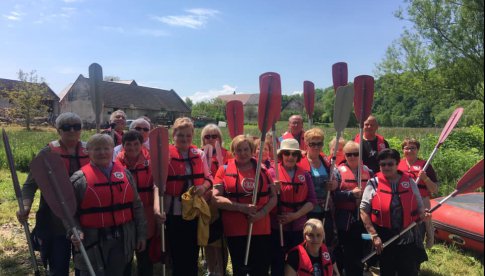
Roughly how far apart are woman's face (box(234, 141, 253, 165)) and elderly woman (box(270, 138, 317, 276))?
40cm

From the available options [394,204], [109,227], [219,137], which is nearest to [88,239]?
[109,227]

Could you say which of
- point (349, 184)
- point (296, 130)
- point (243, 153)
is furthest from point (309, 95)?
point (243, 153)

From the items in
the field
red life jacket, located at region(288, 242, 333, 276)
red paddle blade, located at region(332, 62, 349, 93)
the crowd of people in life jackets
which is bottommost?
the field

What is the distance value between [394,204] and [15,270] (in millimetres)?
4685

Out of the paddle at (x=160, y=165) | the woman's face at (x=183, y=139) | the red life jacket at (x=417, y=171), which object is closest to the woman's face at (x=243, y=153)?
the woman's face at (x=183, y=139)

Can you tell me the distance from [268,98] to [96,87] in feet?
7.12

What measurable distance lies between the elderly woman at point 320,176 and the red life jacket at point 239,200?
2.13 feet

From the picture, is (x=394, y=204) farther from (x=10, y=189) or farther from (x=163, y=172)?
(x=10, y=189)

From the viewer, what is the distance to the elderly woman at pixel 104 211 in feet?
9.03

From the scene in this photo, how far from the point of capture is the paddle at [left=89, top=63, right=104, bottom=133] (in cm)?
420

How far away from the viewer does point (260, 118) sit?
150 inches

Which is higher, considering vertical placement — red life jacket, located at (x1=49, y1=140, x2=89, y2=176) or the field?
red life jacket, located at (x1=49, y1=140, x2=89, y2=176)

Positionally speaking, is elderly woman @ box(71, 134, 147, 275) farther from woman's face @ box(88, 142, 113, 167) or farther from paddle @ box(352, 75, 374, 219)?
paddle @ box(352, 75, 374, 219)

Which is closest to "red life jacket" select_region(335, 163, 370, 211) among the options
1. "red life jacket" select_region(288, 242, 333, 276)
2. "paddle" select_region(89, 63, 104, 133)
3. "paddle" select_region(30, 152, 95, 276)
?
"red life jacket" select_region(288, 242, 333, 276)
